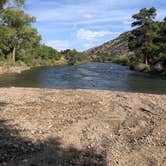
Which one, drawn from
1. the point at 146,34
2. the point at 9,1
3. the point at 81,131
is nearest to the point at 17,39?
the point at 146,34

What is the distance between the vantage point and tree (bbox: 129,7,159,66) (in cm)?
5694

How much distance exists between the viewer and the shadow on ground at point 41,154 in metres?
8.62

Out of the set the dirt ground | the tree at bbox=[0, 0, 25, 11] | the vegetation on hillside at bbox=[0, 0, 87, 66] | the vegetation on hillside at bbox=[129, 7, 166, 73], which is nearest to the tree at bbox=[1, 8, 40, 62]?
the vegetation on hillside at bbox=[0, 0, 87, 66]

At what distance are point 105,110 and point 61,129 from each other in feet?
10.8

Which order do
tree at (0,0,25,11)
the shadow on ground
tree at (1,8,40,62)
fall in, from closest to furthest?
the shadow on ground
tree at (0,0,25,11)
tree at (1,8,40,62)

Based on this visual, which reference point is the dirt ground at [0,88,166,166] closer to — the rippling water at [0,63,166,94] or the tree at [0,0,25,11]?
the tree at [0,0,25,11]

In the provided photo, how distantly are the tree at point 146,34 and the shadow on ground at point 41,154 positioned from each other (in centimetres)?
4853

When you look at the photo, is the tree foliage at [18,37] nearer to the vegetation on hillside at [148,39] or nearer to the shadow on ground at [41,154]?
the vegetation on hillside at [148,39]

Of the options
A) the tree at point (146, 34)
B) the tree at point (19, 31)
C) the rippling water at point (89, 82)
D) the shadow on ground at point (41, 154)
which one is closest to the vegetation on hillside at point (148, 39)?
the tree at point (146, 34)

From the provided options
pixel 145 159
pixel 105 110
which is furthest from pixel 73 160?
pixel 105 110

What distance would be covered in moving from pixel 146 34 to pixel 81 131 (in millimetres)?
48988

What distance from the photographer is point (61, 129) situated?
36.6 feet

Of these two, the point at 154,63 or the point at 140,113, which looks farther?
the point at 154,63

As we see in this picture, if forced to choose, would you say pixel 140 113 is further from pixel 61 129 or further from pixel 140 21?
pixel 140 21
